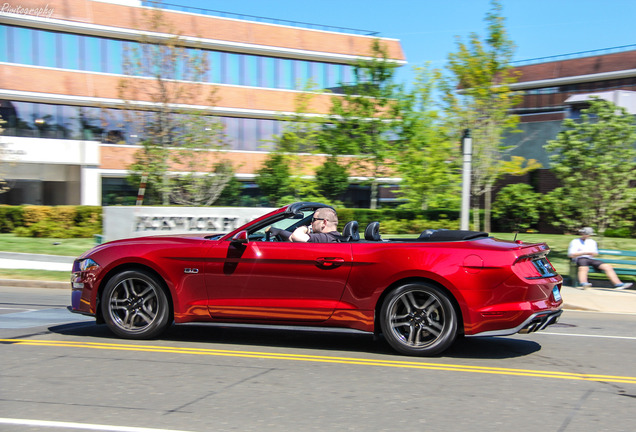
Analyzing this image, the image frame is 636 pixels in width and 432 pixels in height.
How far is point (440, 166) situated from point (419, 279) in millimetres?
23270

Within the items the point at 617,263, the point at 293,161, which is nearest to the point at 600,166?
the point at 617,263

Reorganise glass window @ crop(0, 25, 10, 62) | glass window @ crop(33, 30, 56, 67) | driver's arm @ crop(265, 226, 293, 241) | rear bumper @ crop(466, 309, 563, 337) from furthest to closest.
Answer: glass window @ crop(33, 30, 56, 67) → glass window @ crop(0, 25, 10, 62) → driver's arm @ crop(265, 226, 293, 241) → rear bumper @ crop(466, 309, 563, 337)

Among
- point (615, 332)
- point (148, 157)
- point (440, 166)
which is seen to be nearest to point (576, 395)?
point (615, 332)

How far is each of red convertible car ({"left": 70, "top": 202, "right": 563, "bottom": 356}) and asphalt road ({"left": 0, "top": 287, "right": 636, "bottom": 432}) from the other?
1.11 feet

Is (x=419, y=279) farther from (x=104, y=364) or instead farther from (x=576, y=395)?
(x=104, y=364)

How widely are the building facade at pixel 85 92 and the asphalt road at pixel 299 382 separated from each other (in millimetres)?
27265

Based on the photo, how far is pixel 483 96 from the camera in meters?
22.5

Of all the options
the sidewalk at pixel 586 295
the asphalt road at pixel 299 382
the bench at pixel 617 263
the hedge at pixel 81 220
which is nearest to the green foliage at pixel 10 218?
the hedge at pixel 81 220

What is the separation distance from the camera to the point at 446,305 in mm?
6457

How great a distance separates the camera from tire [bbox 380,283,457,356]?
650cm

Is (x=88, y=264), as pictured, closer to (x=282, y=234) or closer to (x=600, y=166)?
(x=282, y=234)

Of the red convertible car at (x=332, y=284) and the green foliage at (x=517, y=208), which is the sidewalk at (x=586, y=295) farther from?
the green foliage at (x=517, y=208)

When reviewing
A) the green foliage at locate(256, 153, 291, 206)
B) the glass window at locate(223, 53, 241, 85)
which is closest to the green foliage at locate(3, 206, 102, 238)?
the green foliage at locate(256, 153, 291, 206)

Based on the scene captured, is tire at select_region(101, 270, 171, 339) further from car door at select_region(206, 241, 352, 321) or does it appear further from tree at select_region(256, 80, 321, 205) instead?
tree at select_region(256, 80, 321, 205)
